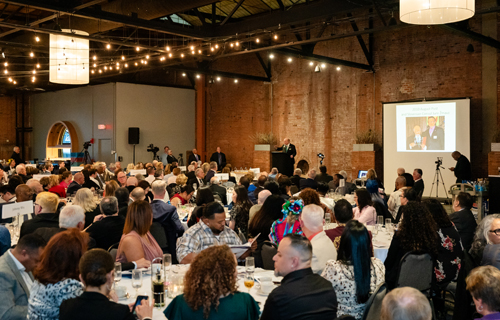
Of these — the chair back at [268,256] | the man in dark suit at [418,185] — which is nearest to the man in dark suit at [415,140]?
the man in dark suit at [418,185]

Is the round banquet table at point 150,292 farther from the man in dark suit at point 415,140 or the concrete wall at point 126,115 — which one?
the concrete wall at point 126,115

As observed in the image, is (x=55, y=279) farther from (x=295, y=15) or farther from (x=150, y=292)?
(x=295, y=15)

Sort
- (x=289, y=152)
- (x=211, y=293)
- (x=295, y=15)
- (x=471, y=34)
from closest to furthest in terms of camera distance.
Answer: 1. (x=211, y=293)
2. (x=295, y=15)
3. (x=471, y=34)
4. (x=289, y=152)

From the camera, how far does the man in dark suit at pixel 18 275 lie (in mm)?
2941

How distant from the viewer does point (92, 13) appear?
10.4m

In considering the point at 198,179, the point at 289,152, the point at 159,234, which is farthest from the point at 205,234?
the point at 289,152

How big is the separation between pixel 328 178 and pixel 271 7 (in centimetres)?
888

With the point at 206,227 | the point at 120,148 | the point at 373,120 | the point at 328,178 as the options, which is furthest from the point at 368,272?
the point at 120,148

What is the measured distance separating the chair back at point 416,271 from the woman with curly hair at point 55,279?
2.59m

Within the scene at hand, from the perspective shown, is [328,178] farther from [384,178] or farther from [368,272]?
[368,272]

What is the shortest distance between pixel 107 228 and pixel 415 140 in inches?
463

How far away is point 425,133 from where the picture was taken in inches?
569

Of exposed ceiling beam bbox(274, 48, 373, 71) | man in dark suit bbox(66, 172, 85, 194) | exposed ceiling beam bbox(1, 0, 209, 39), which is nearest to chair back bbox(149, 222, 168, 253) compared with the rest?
man in dark suit bbox(66, 172, 85, 194)

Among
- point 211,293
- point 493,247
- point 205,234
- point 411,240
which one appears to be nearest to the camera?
point 211,293
